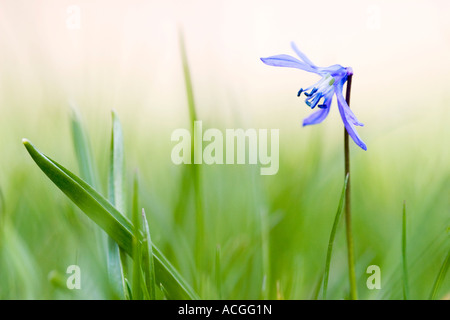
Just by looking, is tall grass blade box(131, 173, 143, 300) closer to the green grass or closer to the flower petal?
the green grass

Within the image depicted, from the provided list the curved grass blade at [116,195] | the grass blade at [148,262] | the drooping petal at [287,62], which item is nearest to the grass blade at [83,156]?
the curved grass blade at [116,195]

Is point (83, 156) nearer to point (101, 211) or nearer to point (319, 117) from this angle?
point (101, 211)

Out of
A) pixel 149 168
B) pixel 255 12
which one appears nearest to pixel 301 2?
pixel 255 12

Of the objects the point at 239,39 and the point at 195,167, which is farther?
the point at 239,39

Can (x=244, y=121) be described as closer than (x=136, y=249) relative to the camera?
No

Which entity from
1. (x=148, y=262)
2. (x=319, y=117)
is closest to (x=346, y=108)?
(x=319, y=117)

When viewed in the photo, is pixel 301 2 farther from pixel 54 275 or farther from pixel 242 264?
pixel 54 275
